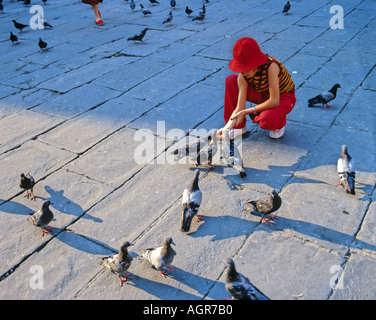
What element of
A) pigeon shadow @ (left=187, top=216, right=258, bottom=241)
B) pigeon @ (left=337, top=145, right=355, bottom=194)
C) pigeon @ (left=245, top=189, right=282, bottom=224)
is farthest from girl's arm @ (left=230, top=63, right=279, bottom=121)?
pigeon shadow @ (left=187, top=216, right=258, bottom=241)

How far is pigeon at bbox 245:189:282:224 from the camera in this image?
3.09 meters

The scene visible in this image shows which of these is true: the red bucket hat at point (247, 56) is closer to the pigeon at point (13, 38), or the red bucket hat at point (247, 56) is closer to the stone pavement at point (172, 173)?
the stone pavement at point (172, 173)

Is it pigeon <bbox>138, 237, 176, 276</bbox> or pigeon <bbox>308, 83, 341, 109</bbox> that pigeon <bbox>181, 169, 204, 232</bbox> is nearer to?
pigeon <bbox>138, 237, 176, 276</bbox>

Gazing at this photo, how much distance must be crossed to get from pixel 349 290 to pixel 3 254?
2870 millimetres

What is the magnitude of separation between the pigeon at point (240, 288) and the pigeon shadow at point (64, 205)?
4.85 ft

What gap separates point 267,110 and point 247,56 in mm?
832

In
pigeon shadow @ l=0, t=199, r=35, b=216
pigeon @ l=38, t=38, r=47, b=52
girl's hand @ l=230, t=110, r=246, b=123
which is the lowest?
pigeon shadow @ l=0, t=199, r=35, b=216

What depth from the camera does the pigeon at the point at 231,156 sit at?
151 inches

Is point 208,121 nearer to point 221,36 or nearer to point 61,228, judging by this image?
point 61,228

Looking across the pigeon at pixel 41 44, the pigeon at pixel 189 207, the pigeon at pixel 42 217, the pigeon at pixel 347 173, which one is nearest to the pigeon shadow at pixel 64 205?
the pigeon at pixel 42 217

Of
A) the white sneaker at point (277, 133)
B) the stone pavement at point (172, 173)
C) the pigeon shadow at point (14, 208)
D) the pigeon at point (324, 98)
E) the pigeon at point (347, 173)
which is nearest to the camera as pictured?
the stone pavement at point (172, 173)

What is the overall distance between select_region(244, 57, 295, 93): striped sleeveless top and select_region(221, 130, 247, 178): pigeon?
26.4 inches

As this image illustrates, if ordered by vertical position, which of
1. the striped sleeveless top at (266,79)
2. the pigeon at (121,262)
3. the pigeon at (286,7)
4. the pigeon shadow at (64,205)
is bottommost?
the pigeon shadow at (64,205)

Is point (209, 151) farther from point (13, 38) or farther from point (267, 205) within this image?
point (13, 38)
